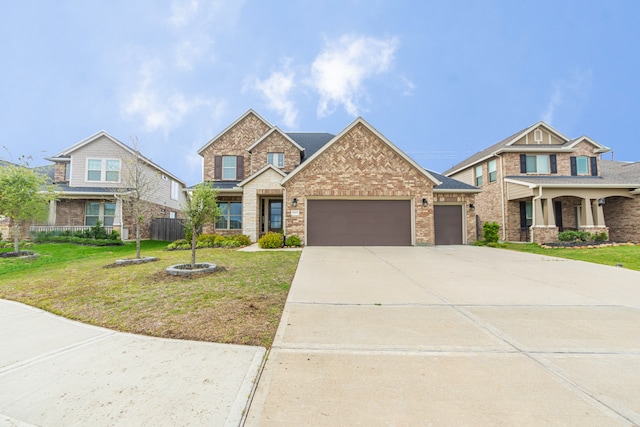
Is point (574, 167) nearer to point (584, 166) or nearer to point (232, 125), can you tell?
point (584, 166)

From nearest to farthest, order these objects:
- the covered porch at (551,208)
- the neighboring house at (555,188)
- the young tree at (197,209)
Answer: the young tree at (197,209) → the covered porch at (551,208) → the neighboring house at (555,188)

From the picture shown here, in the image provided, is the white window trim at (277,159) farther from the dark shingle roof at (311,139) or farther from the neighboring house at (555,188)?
the neighboring house at (555,188)

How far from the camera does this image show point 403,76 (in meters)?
47.3

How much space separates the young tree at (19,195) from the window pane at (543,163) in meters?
27.3

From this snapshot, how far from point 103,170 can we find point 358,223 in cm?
1704

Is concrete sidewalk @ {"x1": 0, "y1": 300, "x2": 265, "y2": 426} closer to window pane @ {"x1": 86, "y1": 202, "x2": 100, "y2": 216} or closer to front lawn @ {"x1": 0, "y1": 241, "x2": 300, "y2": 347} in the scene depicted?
front lawn @ {"x1": 0, "y1": 241, "x2": 300, "y2": 347}

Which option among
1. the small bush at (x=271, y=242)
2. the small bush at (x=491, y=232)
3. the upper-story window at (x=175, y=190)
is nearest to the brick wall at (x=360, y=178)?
the small bush at (x=271, y=242)

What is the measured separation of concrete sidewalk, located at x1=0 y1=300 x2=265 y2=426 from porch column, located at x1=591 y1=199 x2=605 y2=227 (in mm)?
21573

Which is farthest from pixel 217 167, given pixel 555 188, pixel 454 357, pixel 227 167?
pixel 555 188

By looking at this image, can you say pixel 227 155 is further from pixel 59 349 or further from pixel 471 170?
pixel 471 170

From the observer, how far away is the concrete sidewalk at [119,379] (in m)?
1.87

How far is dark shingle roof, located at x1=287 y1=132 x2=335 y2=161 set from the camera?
1971 cm

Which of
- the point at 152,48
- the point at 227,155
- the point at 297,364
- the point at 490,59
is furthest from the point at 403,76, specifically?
the point at 297,364

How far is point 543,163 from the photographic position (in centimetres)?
1783
